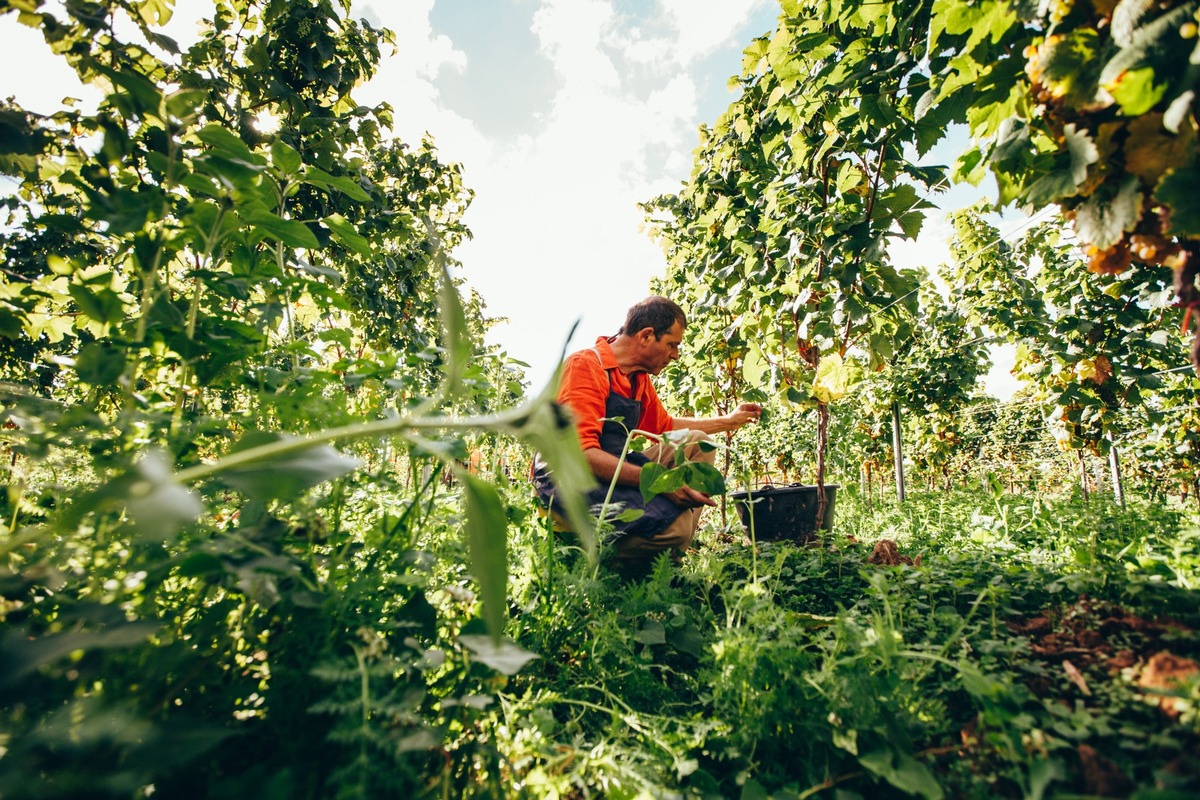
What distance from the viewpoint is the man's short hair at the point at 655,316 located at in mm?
2631

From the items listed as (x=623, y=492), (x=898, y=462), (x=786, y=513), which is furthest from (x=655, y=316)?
(x=898, y=462)

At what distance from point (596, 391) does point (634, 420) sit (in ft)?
1.07

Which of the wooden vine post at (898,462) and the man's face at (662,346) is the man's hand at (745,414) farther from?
the wooden vine post at (898,462)

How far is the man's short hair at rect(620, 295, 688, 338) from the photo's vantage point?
8.63 feet

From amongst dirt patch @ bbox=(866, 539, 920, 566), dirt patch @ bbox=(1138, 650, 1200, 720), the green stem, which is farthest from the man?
the green stem

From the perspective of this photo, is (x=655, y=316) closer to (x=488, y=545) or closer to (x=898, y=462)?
(x=488, y=545)

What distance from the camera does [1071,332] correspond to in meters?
4.22

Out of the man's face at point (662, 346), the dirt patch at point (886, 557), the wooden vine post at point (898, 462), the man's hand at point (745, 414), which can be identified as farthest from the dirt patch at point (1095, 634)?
the wooden vine post at point (898, 462)

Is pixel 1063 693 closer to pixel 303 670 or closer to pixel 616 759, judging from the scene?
pixel 616 759

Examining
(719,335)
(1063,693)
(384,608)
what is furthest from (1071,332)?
(384,608)

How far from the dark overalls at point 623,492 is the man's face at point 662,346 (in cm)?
23

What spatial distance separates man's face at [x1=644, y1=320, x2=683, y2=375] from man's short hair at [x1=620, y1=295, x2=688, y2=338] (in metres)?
0.02

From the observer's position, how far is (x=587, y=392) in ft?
7.65

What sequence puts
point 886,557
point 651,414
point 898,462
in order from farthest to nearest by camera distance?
1. point 898,462
2. point 651,414
3. point 886,557
